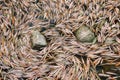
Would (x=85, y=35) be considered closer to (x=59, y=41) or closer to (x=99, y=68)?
(x=59, y=41)

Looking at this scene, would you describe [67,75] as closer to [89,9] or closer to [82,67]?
[82,67]

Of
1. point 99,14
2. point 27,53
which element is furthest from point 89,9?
point 27,53

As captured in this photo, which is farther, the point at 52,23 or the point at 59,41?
the point at 52,23

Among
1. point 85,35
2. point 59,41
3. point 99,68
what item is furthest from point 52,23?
point 99,68

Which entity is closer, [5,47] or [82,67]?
[82,67]

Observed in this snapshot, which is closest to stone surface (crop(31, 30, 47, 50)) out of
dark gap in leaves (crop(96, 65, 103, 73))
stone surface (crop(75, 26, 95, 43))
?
stone surface (crop(75, 26, 95, 43))

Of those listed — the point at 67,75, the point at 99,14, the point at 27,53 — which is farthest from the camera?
the point at 99,14
